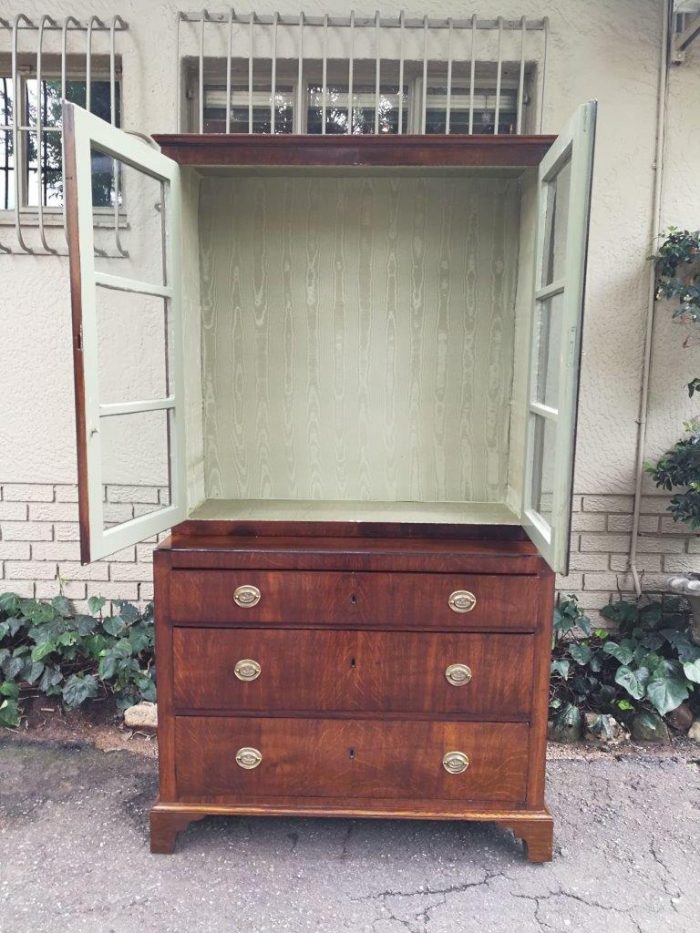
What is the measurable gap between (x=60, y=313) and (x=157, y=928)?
2.23m

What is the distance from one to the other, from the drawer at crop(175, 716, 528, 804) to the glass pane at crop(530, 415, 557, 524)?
2.15 ft

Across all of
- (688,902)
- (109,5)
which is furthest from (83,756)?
(109,5)

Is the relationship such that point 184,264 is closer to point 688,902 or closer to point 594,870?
point 594,870

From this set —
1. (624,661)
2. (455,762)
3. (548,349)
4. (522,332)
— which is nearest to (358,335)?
(522,332)

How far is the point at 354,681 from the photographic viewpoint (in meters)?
2.07

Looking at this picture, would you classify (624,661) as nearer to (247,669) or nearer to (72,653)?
(247,669)

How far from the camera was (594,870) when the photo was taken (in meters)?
2.10

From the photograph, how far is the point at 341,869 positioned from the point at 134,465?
133cm

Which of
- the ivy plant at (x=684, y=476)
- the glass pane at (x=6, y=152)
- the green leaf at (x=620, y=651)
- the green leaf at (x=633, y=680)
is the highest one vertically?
the glass pane at (x=6, y=152)

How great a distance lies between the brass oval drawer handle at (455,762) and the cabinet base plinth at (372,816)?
0.43ft

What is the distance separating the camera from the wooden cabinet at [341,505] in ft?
6.36

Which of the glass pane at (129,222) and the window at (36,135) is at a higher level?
the window at (36,135)

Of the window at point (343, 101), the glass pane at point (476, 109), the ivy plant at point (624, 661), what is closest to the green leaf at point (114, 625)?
the ivy plant at point (624, 661)

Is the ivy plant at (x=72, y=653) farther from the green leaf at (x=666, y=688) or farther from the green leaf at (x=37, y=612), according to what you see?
the green leaf at (x=666, y=688)
